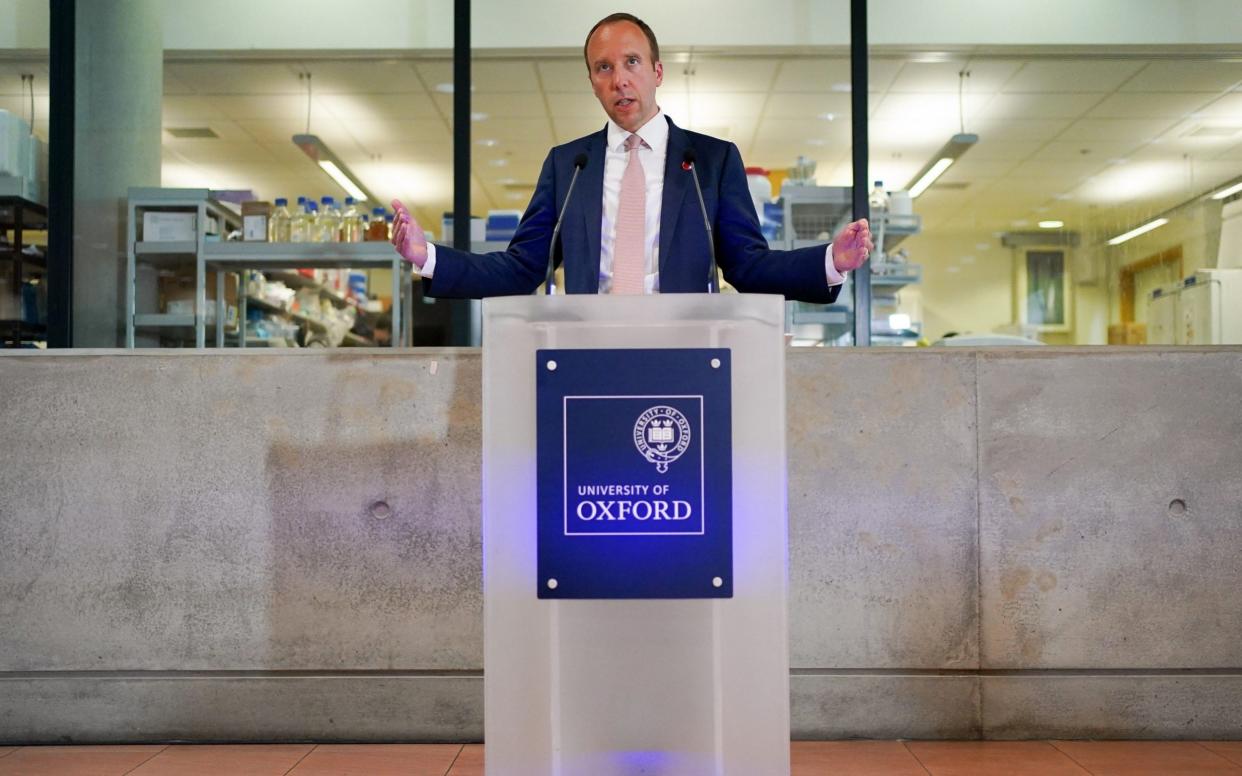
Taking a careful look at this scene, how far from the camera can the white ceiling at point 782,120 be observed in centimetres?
577

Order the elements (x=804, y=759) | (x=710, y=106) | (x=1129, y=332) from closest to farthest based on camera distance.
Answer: (x=804, y=759), (x=710, y=106), (x=1129, y=332)

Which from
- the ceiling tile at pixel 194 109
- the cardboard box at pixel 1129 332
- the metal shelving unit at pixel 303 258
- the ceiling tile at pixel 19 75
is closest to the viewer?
the ceiling tile at pixel 19 75

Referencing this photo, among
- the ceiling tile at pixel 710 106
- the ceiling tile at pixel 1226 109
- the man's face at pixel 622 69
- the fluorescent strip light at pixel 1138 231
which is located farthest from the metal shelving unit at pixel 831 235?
the fluorescent strip light at pixel 1138 231

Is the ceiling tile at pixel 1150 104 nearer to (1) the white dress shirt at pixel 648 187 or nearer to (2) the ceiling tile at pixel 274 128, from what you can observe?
(2) the ceiling tile at pixel 274 128

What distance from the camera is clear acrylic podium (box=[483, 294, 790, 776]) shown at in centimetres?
125

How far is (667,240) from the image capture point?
1.73m

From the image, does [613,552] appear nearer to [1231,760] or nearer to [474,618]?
[474,618]

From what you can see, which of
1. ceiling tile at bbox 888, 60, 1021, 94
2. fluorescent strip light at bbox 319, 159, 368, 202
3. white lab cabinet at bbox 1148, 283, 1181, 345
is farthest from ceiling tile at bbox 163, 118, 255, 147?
white lab cabinet at bbox 1148, 283, 1181, 345

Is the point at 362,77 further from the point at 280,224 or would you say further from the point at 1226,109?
the point at 1226,109

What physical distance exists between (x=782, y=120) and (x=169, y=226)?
4101mm

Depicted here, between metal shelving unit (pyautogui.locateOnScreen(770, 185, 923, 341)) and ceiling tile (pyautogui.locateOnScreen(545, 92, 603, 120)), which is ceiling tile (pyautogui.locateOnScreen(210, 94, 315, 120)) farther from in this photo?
metal shelving unit (pyautogui.locateOnScreen(770, 185, 923, 341))

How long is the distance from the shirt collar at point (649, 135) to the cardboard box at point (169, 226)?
9.78 feet

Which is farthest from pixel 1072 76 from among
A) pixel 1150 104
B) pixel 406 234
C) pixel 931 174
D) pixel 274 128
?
pixel 406 234

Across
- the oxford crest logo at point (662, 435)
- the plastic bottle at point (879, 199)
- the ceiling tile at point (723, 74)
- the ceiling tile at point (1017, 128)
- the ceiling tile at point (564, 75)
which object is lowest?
the oxford crest logo at point (662, 435)
